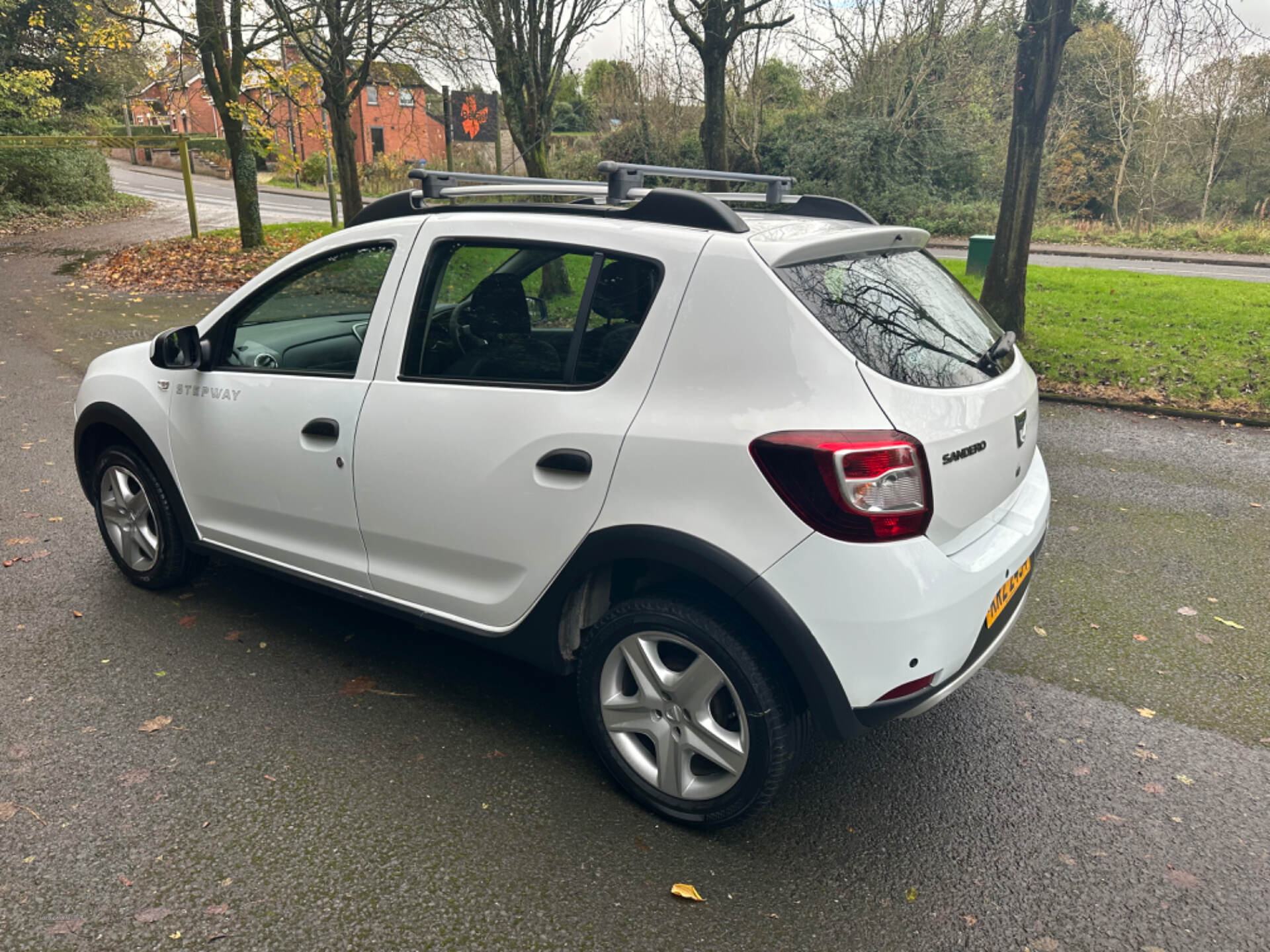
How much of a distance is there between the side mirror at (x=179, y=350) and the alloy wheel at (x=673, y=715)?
217cm

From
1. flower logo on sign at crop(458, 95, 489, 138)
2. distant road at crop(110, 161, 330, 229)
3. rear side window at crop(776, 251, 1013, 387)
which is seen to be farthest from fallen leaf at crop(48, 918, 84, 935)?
distant road at crop(110, 161, 330, 229)

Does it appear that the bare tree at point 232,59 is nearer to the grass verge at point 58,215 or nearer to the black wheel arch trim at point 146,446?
the grass verge at point 58,215

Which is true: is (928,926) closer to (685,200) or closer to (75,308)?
(685,200)

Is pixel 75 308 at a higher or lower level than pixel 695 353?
lower

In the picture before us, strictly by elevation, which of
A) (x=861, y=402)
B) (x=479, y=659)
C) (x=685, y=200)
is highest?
(x=685, y=200)

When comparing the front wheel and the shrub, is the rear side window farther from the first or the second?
the shrub

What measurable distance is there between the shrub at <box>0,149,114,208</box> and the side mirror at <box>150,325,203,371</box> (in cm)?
2546

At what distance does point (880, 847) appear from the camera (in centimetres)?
270

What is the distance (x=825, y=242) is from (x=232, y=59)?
17.4 meters

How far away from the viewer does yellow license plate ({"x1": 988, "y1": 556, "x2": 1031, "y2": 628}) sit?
2.64 meters

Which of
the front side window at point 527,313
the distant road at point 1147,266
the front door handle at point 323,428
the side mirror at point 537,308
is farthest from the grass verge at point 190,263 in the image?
the distant road at point 1147,266

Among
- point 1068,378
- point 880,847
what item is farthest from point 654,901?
point 1068,378

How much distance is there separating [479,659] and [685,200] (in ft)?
6.84

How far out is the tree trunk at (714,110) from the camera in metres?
11.9
